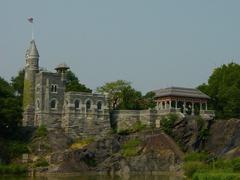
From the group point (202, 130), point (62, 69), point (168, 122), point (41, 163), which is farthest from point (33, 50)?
point (202, 130)

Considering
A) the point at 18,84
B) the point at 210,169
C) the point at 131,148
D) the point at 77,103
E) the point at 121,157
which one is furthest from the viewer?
the point at 18,84

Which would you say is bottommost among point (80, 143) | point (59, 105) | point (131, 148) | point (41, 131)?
point (131, 148)

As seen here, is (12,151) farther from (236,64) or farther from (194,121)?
(236,64)

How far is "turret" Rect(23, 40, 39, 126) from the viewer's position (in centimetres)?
7881

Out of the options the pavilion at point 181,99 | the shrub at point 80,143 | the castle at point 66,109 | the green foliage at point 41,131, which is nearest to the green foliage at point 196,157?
the castle at point 66,109

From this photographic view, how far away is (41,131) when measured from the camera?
74.6 metres

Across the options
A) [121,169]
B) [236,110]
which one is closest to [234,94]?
[236,110]

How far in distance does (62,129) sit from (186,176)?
25.6 m

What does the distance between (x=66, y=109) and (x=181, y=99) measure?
18923 mm

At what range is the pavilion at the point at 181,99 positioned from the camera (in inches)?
3275

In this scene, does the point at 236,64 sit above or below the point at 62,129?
above

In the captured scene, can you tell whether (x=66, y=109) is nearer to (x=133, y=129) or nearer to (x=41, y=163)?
(x=133, y=129)

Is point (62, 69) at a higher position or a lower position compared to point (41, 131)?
higher

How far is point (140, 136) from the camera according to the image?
77250mm
